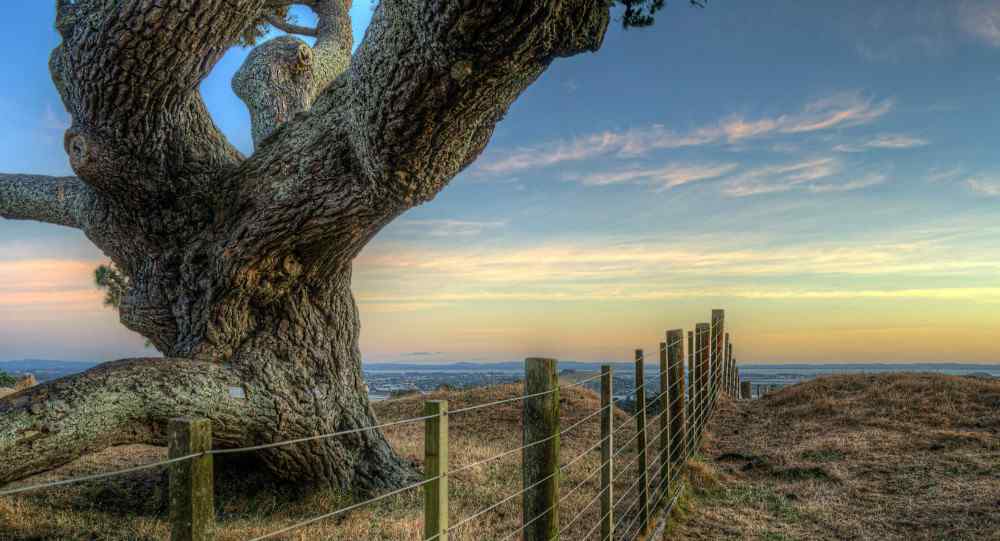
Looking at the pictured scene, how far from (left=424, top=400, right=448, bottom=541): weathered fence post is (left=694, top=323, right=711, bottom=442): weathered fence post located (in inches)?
263

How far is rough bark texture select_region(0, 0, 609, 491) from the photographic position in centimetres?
438

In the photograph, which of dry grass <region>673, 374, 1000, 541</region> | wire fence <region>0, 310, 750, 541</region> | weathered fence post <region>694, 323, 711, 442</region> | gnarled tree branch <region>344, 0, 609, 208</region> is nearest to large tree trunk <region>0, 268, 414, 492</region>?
wire fence <region>0, 310, 750, 541</region>

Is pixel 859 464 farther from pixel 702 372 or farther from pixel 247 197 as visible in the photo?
pixel 247 197

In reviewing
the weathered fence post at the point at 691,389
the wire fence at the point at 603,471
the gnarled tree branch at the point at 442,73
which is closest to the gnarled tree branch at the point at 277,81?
the gnarled tree branch at the point at 442,73

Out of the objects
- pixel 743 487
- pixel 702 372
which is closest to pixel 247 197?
pixel 743 487

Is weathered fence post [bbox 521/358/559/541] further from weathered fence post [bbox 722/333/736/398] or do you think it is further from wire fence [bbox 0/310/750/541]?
weathered fence post [bbox 722/333/736/398]

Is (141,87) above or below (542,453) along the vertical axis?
above

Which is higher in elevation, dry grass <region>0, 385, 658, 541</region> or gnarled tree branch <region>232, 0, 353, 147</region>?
gnarled tree branch <region>232, 0, 353, 147</region>

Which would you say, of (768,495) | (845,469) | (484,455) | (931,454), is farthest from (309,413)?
(931,454)

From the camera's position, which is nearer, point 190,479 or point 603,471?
point 190,479

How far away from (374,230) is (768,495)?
178 inches

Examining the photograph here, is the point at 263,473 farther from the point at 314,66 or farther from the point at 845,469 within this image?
the point at 845,469

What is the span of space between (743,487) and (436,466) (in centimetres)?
555

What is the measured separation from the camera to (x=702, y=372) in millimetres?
9047
